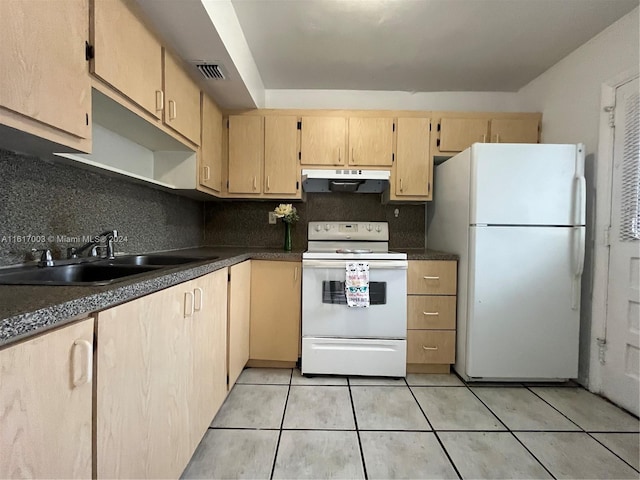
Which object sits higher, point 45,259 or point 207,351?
point 45,259

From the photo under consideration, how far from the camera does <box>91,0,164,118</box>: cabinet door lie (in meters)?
1.10

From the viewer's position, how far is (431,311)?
224cm

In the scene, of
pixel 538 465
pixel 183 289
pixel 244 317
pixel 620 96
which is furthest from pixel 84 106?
pixel 620 96

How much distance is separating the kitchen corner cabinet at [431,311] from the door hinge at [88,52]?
2032mm

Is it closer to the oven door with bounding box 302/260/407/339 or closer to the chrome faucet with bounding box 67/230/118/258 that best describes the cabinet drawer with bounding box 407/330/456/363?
the oven door with bounding box 302/260/407/339

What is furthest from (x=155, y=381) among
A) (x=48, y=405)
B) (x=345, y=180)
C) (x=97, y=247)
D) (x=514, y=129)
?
(x=514, y=129)

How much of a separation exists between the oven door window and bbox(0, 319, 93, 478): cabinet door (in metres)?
1.59

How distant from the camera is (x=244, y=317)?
2.13m

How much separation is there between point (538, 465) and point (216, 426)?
152 centimetres

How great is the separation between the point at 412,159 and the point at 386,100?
704mm

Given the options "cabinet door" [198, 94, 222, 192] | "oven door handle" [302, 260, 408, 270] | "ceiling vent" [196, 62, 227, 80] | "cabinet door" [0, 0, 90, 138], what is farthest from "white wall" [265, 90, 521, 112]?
"cabinet door" [0, 0, 90, 138]

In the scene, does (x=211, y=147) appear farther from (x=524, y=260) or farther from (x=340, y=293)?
(x=524, y=260)

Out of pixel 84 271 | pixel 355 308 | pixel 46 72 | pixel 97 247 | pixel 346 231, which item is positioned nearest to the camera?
pixel 46 72

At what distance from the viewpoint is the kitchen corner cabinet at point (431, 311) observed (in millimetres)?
2238
